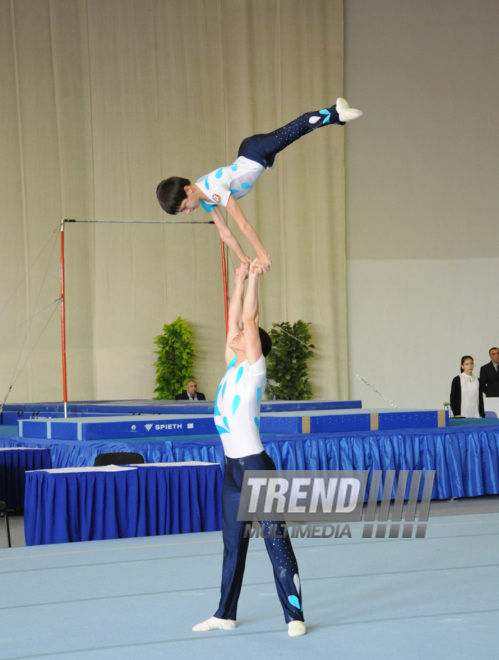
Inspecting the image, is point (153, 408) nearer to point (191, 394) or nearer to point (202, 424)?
point (202, 424)

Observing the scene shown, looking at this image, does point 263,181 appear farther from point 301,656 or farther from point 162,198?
point 301,656

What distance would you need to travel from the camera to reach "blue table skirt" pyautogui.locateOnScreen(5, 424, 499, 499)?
7035 millimetres

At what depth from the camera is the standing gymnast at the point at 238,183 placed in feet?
11.7

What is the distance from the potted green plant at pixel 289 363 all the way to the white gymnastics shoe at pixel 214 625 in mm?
10607

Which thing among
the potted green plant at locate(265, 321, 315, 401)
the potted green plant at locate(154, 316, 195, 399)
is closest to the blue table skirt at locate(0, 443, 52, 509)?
the potted green plant at locate(154, 316, 195, 399)

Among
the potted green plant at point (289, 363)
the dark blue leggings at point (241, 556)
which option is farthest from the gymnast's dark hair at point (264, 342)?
the potted green plant at point (289, 363)

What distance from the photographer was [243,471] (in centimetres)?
325

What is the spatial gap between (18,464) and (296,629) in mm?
4765

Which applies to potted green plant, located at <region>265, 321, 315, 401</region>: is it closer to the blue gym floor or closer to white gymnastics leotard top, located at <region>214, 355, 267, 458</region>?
the blue gym floor

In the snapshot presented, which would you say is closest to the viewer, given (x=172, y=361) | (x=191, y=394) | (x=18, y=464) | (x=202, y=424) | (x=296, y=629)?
(x=296, y=629)

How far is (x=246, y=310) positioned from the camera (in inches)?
130

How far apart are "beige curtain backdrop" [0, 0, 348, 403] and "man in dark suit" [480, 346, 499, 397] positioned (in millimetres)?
3148

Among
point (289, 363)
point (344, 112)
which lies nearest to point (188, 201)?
point (344, 112)

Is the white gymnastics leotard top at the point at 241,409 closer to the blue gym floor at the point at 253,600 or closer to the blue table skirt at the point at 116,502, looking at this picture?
the blue gym floor at the point at 253,600
